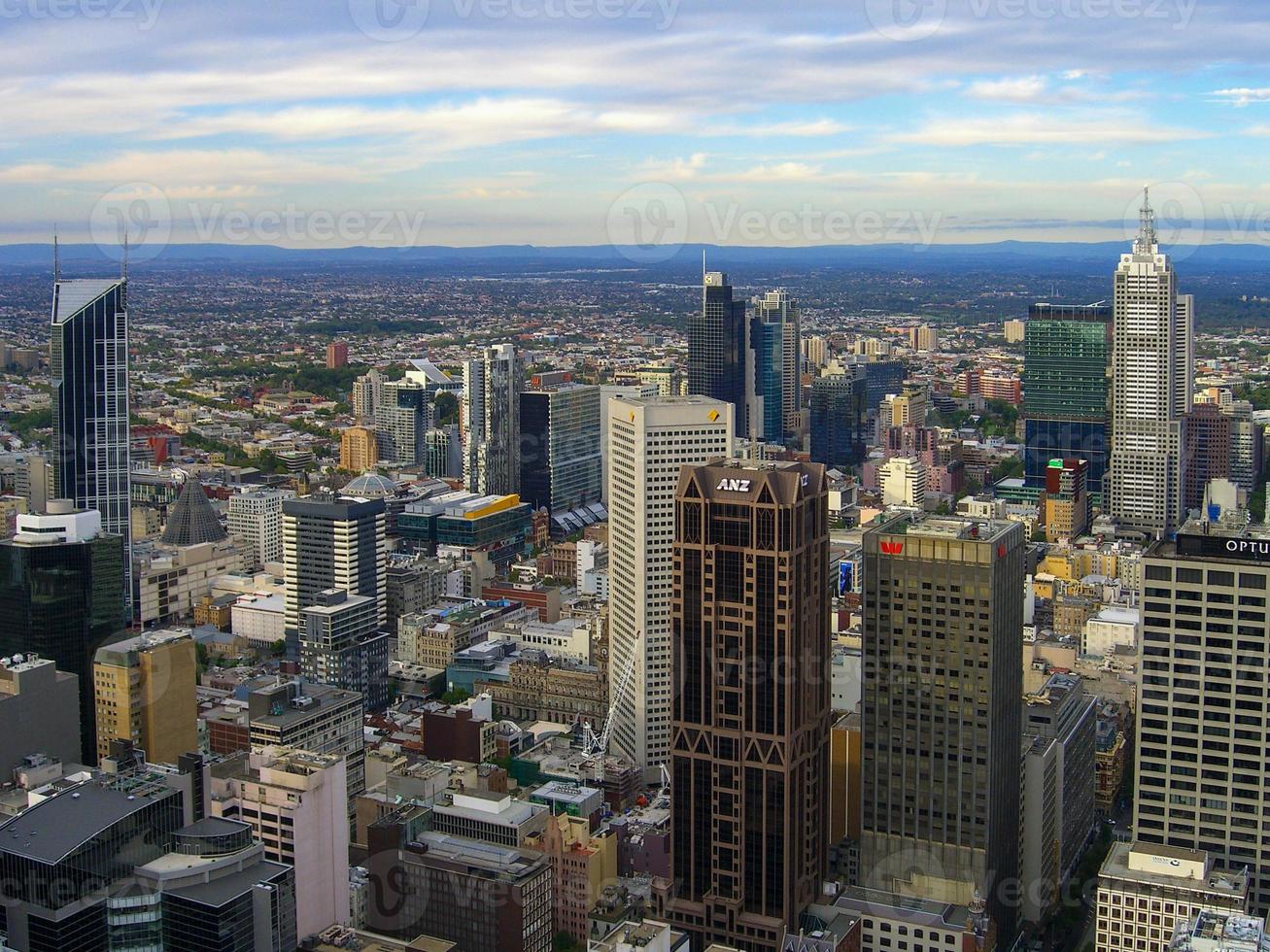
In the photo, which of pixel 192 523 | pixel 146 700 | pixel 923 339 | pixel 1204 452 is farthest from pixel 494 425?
pixel 923 339

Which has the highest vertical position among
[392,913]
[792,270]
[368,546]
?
[792,270]

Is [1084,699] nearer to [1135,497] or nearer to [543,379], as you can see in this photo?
[1135,497]

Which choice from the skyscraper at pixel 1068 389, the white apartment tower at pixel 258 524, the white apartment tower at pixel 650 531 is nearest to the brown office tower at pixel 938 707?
the white apartment tower at pixel 650 531

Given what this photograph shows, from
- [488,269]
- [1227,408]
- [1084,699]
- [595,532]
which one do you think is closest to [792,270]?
[488,269]

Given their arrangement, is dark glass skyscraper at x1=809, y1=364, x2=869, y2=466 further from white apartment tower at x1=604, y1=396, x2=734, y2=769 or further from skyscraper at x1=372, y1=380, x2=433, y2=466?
white apartment tower at x1=604, y1=396, x2=734, y2=769

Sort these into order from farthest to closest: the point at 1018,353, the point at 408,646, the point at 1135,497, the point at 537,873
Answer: the point at 1018,353 < the point at 1135,497 < the point at 408,646 < the point at 537,873

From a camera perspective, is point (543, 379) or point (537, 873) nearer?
point (537, 873)

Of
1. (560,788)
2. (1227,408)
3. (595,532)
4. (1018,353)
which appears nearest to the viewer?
(560,788)
